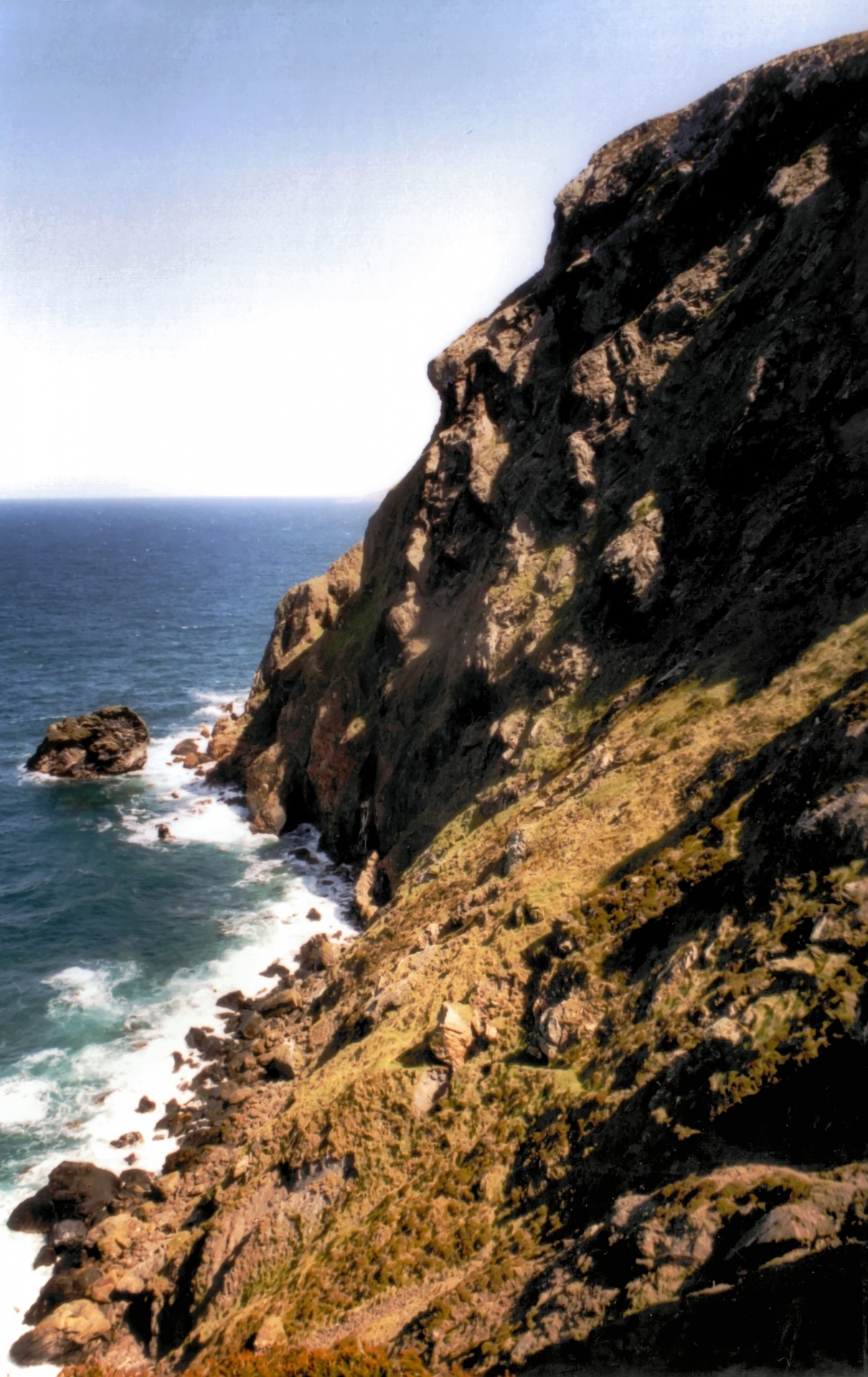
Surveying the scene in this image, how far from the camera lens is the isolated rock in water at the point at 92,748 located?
Answer: 6994 cm

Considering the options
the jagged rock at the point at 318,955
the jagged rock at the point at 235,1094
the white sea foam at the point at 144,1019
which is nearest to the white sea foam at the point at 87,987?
the white sea foam at the point at 144,1019

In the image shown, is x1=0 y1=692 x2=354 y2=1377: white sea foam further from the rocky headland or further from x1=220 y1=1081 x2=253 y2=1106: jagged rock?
x1=220 y1=1081 x2=253 y2=1106: jagged rock

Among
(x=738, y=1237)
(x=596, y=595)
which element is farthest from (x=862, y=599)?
(x=738, y=1237)

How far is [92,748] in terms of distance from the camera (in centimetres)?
7056

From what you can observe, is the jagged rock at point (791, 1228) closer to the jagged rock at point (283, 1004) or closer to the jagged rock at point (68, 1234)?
the jagged rock at point (68, 1234)

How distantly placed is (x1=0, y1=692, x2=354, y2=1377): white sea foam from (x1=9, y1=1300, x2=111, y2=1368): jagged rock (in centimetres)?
38

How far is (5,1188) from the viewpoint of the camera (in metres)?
30.9

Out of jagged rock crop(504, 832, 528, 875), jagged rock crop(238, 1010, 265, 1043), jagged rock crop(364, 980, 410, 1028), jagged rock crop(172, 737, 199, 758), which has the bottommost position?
jagged rock crop(238, 1010, 265, 1043)

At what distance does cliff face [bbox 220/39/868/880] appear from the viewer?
32.3 m

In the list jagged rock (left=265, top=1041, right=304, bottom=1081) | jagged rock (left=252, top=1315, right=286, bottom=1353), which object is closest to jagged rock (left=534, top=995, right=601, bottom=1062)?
jagged rock (left=252, top=1315, right=286, bottom=1353)

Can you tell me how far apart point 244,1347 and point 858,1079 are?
15.9 meters

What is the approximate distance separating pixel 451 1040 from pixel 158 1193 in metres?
16.8

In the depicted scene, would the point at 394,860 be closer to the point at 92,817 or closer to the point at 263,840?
the point at 263,840

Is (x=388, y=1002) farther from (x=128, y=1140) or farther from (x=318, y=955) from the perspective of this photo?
(x=318, y=955)
